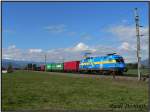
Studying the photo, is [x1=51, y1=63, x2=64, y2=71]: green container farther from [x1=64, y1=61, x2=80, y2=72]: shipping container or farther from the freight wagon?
[x1=64, y1=61, x2=80, y2=72]: shipping container

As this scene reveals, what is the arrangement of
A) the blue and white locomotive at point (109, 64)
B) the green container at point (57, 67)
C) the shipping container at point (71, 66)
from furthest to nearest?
the green container at point (57, 67) < the shipping container at point (71, 66) < the blue and white locomotive at point (109, 64)

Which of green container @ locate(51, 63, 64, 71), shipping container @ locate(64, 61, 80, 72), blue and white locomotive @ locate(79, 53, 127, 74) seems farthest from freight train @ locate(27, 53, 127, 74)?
green container @ locate(51, 63, 64, 71)

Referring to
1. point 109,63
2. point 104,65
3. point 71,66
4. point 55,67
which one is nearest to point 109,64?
point 109,63

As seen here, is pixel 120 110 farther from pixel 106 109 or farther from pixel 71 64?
pixel 71 64

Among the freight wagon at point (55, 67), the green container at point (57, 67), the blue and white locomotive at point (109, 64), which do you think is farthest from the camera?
the freight wagon at point (55, 67)

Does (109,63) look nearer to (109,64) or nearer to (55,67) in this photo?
(109,64)

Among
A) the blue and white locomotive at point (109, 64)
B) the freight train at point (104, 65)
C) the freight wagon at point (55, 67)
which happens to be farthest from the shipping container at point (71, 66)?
the blue and white locomotive at point (109, 64)

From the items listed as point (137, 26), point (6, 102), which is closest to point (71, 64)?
point (137, 26)

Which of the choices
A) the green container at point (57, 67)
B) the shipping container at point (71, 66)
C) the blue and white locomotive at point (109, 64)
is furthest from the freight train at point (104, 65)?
the green container at point (57, 67)

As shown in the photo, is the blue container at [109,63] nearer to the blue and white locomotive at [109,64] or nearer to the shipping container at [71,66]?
the blue and white locomotive at [109,64]

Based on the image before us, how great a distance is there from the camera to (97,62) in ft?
206

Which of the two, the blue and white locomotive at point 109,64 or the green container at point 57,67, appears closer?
the blue and white locomotive at point 109,64

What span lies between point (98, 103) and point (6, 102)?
413cm

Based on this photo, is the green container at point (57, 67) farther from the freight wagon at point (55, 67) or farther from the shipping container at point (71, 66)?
the shipping container at point (71, 66)
